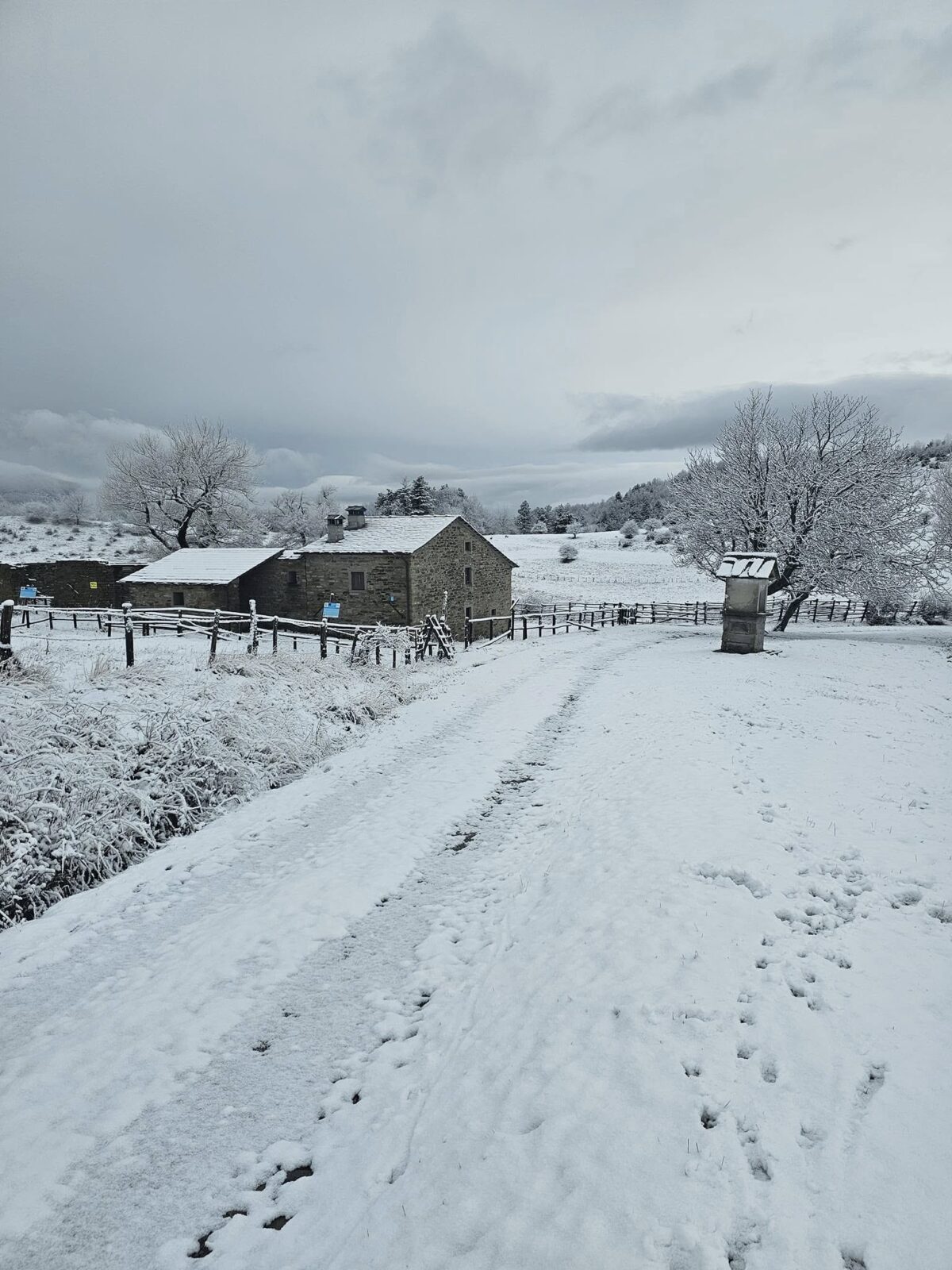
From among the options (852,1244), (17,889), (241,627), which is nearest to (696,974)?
(852,1244)

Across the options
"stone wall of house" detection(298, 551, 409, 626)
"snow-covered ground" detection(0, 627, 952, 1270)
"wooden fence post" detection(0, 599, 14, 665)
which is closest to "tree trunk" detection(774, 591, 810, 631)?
"stone wall of house" detection(298, 551, 409, 626)

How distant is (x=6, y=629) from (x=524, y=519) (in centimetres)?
10915

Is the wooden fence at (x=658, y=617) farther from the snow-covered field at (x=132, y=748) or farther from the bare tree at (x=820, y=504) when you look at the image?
the snow-covered field at (x=132, y=748)

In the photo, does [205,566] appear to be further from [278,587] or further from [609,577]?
[609,577]

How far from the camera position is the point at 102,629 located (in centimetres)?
2538

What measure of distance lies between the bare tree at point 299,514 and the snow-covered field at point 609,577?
74.0 ft

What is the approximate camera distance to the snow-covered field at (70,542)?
47938mm

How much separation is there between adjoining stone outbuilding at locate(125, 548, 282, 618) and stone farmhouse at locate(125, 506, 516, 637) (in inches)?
1.7

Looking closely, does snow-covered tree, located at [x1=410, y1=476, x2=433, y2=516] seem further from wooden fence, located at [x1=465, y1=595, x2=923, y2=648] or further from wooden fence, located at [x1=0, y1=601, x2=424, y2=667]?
wooden fence, located at [x1=0, y1=601, x2=424, y2=667]

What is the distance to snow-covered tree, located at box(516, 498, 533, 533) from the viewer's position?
115 meters

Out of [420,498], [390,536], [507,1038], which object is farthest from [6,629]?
[420,498]

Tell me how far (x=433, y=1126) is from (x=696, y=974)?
214 cm

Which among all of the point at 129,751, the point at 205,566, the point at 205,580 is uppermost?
the point at 205,566

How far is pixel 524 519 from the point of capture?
117 metres
